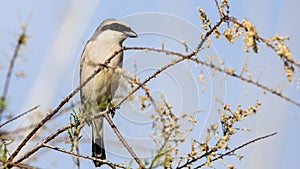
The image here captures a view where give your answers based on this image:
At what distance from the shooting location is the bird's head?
1.80m

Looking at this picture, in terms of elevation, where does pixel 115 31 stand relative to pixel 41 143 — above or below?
above

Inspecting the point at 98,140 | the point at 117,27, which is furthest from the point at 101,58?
the point at 98,140

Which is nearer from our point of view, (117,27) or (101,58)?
(101,58)

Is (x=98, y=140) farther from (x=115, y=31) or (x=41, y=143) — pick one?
(x=41, y=143)

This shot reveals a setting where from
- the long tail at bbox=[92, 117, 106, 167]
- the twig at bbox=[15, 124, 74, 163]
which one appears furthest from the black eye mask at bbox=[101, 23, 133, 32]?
the twig at bbox=[15, 124, 74, 163]

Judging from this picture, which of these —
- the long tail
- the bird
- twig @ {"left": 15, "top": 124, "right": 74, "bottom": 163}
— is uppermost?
the bird

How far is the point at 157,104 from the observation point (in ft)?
3.15

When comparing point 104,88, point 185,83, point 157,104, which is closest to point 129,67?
point 185,83

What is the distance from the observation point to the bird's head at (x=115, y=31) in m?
1.80

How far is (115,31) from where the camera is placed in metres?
2.00

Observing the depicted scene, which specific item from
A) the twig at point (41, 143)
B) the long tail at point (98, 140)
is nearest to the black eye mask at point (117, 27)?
the long tail at point (98, 140)

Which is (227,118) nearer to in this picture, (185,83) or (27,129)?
(185,83)

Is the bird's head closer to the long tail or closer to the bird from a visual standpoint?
the bird

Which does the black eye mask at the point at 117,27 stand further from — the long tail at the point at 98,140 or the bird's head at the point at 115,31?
the long tail at the point at 98,140
